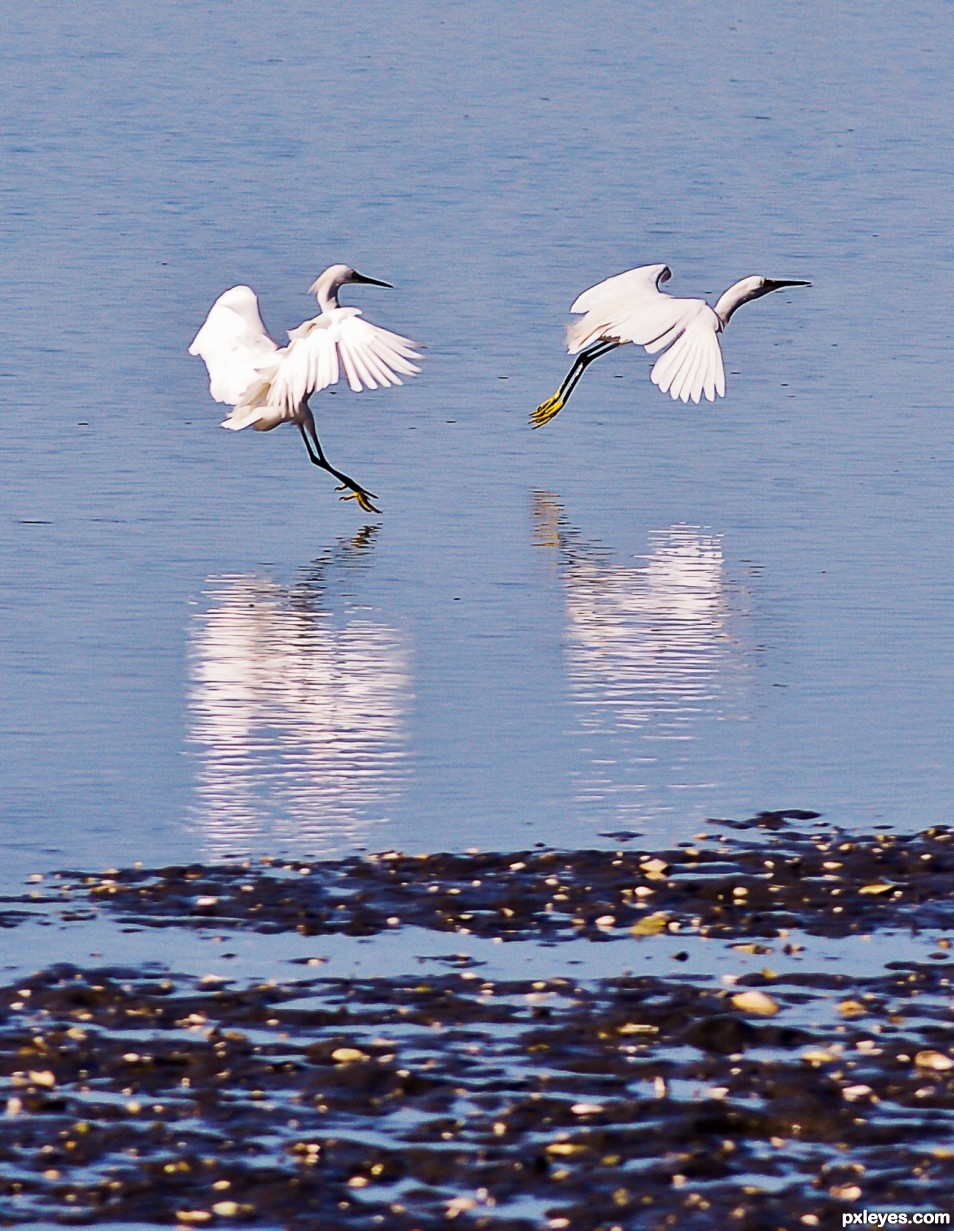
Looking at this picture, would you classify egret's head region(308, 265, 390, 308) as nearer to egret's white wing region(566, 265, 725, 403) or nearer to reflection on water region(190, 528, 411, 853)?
egret's white wing region(566, 265, 725, 403)

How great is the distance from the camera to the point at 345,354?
58.2 ft

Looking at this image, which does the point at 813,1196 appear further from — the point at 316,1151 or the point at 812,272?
the point at 812,272

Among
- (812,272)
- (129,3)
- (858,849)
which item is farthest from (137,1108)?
(129,3)

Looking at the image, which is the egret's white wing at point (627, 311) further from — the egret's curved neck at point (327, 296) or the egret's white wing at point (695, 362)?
the egret's curved neck at point (327, 296)

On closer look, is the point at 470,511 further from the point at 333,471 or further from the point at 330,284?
the point at 330,284

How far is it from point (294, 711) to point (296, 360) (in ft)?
14.9

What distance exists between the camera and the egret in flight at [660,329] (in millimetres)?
20062

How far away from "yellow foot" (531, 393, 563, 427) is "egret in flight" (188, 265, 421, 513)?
6.74 ft

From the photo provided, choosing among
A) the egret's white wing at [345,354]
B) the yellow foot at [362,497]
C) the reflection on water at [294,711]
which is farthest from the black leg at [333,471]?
the reflection on water at [294,711]

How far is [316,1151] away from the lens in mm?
8336

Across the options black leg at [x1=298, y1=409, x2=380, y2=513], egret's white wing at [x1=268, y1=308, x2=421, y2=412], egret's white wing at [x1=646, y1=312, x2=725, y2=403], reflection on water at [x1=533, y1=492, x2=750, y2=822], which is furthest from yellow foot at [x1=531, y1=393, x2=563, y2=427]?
egret's white wing at [x1=268, y1=308, x2=421, y2=412]

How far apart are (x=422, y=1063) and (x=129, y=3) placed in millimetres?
58436

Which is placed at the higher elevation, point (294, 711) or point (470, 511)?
point (470, 511)

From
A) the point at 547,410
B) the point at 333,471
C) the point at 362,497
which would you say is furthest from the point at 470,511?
the point at 547,410
